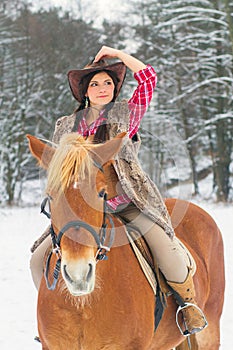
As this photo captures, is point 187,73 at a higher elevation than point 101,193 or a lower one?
lower

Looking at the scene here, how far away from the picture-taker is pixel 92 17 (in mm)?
24172

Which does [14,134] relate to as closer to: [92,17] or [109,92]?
[92,17]

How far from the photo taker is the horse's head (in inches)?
93.8

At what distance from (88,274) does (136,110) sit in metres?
1.48

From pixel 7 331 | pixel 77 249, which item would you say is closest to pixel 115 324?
pixel 77 249

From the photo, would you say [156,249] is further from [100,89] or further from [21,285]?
[21,285]

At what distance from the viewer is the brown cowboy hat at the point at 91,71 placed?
136 inches

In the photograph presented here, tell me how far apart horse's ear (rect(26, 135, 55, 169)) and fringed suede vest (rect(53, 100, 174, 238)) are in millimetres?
440

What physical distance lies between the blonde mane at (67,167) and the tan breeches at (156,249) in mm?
864

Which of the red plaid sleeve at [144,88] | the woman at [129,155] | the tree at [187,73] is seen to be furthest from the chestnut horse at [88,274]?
the tree at [187,73]

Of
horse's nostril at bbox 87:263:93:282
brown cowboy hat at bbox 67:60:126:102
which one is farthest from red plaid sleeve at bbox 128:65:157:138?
horse's nostril at bbox 87:263:93:282

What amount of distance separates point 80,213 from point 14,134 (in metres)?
22.5

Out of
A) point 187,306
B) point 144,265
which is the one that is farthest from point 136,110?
point 187,306

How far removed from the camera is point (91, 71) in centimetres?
348
